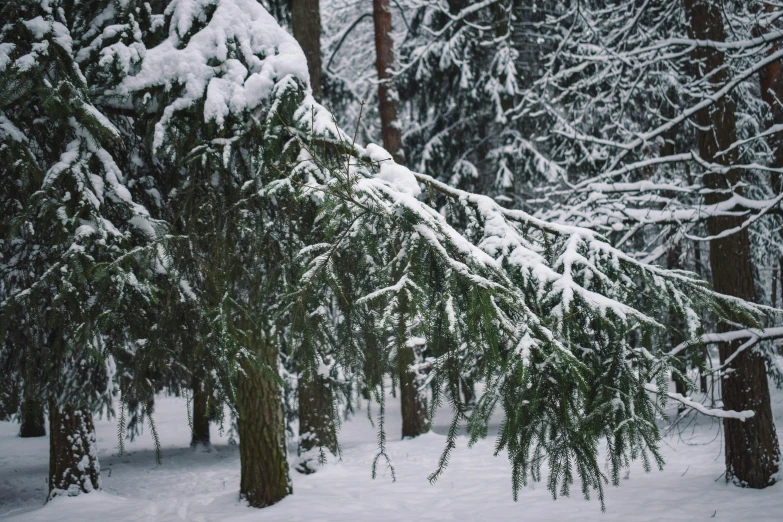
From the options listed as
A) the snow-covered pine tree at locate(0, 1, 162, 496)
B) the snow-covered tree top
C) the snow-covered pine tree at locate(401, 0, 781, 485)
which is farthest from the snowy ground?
the snow-covered tree top

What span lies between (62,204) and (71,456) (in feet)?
19.3

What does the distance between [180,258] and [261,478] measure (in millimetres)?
3789

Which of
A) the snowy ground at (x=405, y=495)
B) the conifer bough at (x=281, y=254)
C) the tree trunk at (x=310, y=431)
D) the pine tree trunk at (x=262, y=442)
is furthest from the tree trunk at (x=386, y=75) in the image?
the conifer bough at (x=281, y=254)

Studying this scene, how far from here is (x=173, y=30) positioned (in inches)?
150

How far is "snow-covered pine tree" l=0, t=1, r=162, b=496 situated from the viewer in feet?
10.1

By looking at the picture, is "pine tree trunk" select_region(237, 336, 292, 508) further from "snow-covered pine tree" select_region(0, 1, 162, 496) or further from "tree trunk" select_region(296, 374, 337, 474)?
"snow-covered pine tree" select_region(0, 1, 162, 496)

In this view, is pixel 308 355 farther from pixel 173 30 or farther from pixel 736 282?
pixel 736 282

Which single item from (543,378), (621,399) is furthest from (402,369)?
(621,399)

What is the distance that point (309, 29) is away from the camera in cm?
797

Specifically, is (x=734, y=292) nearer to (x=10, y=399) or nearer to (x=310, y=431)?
(x=310, y=431)

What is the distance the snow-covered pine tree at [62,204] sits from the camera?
3.07 metres

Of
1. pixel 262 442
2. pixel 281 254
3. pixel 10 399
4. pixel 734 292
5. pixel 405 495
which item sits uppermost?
pixel 281 254

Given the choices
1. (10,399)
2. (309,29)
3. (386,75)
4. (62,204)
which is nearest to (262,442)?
(10,399)

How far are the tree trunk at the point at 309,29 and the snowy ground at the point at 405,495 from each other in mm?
5840
